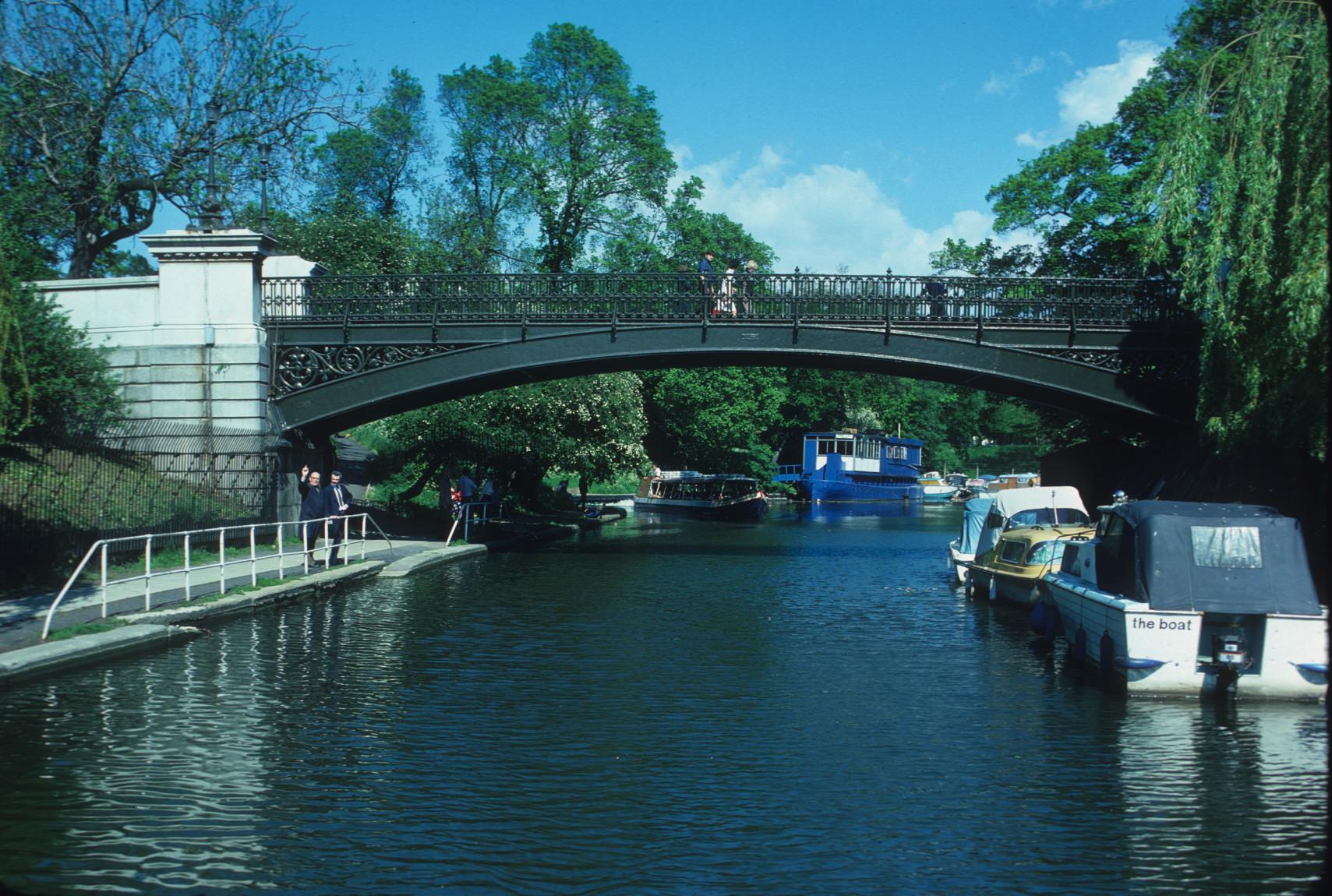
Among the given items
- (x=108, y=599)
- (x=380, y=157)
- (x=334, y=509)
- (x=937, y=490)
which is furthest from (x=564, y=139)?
(x=937, y=490)

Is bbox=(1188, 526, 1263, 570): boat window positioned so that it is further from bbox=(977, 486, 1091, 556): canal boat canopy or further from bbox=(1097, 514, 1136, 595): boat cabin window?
bbox=(977, 486, 1091, 556): canal boat canopy

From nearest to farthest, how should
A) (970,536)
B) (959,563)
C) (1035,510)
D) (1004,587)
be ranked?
1. (1004,587)
2. (1035,510)
3. (959,563)
4. (970,536)

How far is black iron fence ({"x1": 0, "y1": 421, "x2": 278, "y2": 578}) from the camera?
63.6ft

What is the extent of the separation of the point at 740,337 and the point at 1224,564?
17.3 meters

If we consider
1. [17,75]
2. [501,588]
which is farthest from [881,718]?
[17,75]

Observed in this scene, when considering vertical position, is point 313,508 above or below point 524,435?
below

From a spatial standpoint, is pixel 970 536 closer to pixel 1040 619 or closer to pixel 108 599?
pixel 1040 619

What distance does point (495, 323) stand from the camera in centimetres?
2942

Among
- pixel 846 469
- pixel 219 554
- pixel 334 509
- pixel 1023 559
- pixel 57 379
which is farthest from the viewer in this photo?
pixel 846 469

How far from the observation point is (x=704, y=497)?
5991 centimetres

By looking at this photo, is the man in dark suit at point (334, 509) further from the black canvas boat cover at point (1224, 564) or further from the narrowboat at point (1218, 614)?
the black canvas boat cover at point (1224, 564)

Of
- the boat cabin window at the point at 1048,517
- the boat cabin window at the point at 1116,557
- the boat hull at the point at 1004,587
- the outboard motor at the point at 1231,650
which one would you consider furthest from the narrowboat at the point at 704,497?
the outboard motor at the point at 1231,650

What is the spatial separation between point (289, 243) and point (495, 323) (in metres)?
17.7

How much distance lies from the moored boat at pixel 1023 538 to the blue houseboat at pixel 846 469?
55.7 meters
